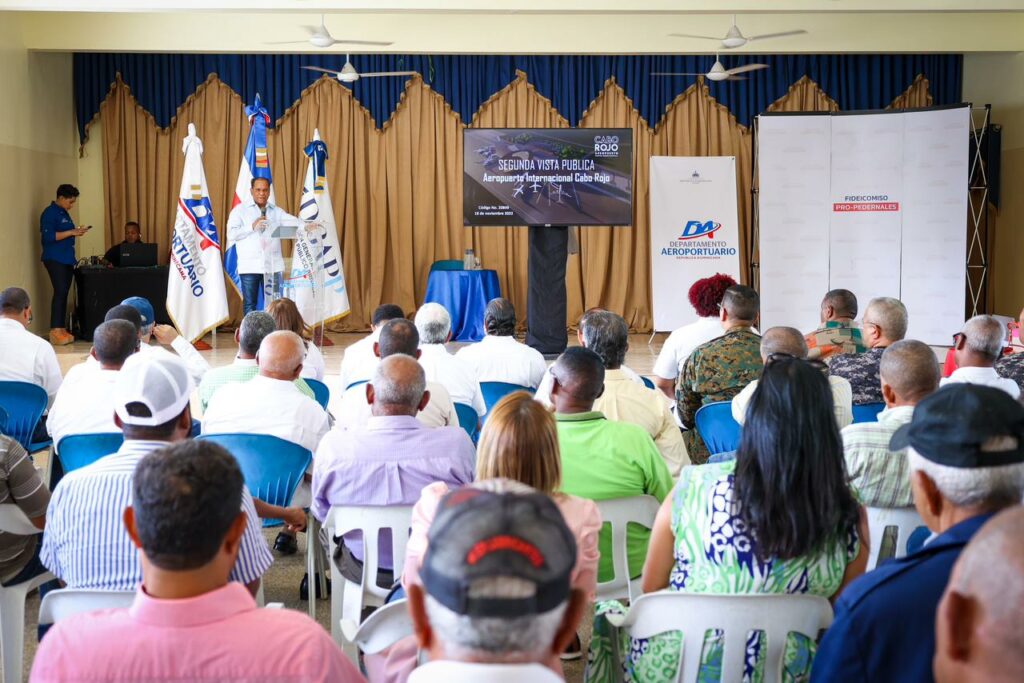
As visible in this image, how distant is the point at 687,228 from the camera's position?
11.2m

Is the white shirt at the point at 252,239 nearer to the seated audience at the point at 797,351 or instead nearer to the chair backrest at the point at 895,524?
the seated audience at the point at 797,351

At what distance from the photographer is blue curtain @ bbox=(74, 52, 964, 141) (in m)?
11.5

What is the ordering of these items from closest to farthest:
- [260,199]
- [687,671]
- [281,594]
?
[687,671] < [281,594] < [260,199]

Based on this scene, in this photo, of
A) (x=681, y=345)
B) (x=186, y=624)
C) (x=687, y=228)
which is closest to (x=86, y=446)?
(x=186, y=624)

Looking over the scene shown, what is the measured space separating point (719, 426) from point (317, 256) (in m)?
6.98

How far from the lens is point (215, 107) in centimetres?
1146

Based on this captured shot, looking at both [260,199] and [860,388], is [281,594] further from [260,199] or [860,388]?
[260,199]

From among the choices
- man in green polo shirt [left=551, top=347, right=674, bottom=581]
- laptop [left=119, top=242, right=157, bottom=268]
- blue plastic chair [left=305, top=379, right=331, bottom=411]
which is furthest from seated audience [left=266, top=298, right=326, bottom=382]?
laptop [left=119, top=242, right=157, bottom=268]

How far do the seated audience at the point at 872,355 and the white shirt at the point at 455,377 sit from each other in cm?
150

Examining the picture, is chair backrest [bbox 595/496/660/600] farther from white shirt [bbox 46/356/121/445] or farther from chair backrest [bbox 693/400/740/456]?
white shirt [bbox 46/356/121/445]

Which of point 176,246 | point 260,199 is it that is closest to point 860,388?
point 260,199

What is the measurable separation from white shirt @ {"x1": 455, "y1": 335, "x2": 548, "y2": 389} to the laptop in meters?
6.35

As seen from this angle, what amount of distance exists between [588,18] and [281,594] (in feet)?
27.7

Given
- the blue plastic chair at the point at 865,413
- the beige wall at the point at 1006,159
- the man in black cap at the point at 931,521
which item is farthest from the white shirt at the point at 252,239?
the man in black cap at the point at 931,521
